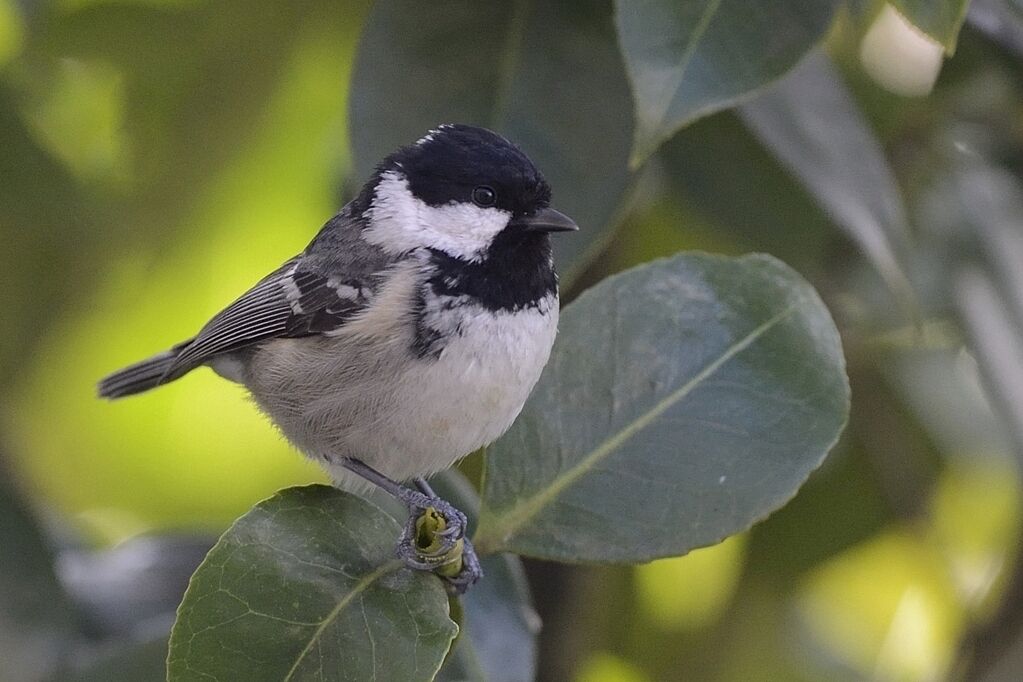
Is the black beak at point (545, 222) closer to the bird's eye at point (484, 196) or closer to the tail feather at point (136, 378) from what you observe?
the bird's eye at point (484, 196)

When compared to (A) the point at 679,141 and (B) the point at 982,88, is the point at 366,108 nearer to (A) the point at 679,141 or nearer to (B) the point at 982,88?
(A) the point at 679,141

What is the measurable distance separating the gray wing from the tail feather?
19cm

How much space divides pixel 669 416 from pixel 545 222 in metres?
0.36

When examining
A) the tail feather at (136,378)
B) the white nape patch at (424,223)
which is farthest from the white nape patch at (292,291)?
the tail feather at (136,378)

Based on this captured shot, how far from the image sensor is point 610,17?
194 cm

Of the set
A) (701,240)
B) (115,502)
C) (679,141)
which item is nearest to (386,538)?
(679,141)

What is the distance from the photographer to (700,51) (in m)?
1.47

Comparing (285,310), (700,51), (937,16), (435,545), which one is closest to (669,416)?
(435,545)

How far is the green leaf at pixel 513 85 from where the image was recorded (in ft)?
5.97

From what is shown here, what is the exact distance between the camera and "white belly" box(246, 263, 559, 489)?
5.27 ft

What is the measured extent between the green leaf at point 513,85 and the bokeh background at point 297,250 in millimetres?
341

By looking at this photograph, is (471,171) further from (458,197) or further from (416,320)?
(416,320)

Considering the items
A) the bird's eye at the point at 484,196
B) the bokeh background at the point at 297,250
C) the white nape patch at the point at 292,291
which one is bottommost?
the bokeh background at the point at 297,250

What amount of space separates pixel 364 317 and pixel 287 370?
0.60ft
